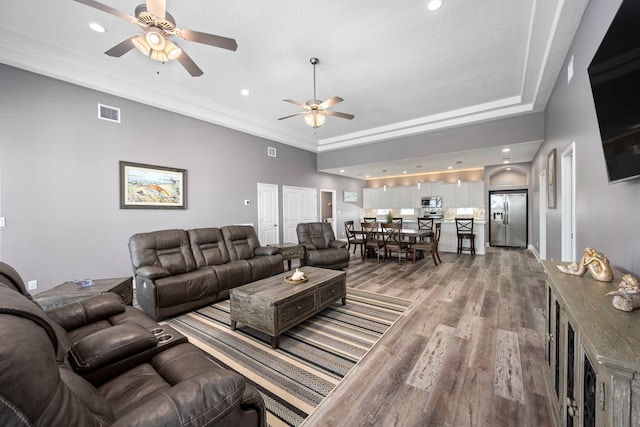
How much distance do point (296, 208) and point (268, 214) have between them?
1064 millimetres

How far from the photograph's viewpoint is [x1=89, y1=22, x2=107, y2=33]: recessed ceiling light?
2.72 metres

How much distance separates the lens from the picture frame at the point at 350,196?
928 centimetres

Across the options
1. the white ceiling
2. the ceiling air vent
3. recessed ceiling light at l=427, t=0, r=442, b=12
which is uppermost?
the white ceiling

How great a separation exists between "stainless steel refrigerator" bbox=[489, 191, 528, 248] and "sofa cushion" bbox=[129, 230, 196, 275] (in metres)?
8.57

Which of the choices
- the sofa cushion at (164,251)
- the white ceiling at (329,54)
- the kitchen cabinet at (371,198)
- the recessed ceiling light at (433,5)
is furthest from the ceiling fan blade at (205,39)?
the kitchen cabinet at (371,198)

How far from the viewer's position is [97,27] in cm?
276

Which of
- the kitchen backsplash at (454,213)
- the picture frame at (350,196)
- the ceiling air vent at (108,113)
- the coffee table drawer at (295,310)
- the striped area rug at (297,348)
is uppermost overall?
the ceiling air vent at (108,113)

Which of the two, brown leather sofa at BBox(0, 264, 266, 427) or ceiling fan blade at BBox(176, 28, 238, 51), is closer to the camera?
brown leather sofa at BBox(0, 264, 266, 427)

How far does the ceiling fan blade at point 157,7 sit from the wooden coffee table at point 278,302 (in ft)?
8.50

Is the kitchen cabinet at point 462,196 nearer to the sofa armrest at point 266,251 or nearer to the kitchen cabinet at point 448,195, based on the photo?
the kitchen cabinet at point 448,195

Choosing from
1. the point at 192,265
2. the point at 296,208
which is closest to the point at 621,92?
the point at 192,265

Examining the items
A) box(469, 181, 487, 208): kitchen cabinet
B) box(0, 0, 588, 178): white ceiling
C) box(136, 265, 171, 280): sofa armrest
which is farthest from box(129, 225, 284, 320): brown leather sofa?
box(469, 181, 487, 208): kitchen cabinet

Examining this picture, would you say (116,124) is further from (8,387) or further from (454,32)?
(454,32)

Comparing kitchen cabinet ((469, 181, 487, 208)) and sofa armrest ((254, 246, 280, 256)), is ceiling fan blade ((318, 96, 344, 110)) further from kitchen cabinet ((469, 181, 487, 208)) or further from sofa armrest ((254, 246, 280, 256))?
kitchen cabinet ((469, 181, 487, 208))
